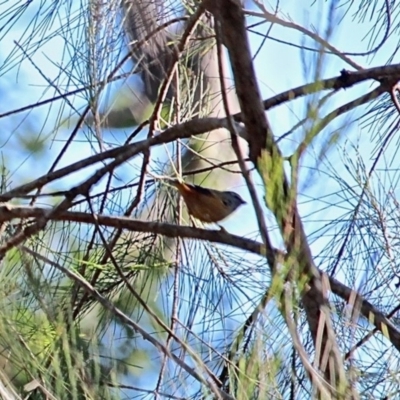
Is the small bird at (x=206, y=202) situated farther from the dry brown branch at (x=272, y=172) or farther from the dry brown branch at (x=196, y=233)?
the dry brown branch at (x=272, y=172)

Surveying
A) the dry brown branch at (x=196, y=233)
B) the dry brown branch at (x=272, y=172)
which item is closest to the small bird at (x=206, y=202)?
the dry brown branch at (x=196, y=233)

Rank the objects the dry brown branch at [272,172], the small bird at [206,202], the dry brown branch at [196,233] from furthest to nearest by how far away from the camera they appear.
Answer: the small bird at [206,202], the dry brown branch at [196,233], the dry brown branch at [272,172]

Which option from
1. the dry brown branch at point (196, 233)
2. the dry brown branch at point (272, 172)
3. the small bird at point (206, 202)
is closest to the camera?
the dry brown branch at point (272, 172)

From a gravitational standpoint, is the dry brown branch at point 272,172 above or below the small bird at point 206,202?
below

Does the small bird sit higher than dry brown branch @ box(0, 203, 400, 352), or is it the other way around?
Answer: the small bird

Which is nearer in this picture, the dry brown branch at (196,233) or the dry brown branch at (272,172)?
the dry brown branch at (272,172)

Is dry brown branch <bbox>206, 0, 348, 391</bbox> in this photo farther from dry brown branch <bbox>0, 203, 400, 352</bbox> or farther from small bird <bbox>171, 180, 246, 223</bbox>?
small bird <bbox>171, 180, 246, 223</bbox>

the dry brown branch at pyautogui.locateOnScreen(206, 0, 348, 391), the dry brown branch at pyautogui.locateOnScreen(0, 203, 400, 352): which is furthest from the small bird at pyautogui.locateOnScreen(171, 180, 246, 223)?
the dry brown branch at pyautogui.locateOnScreen(206, 0, 348, 391)

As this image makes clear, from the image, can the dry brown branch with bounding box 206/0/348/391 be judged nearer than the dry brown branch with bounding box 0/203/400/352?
Yes

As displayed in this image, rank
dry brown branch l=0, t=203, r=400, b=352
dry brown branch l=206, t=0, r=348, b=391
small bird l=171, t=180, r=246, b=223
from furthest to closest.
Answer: small bird l=171, t=180, r=246, b=223
dry brown branch l=0, t=203, r=400, b=352
dry brown branch l=206, t=0, r=348, b=391

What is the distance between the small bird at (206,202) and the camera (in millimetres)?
1503

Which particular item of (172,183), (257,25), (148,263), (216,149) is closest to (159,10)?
(257,25)

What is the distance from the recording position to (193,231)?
39.6 inches

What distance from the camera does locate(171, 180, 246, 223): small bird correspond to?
1.50m
